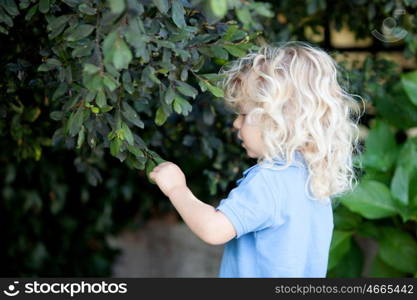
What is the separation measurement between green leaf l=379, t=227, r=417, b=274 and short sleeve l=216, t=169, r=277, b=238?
119 cm

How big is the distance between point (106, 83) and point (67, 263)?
8.02 feet

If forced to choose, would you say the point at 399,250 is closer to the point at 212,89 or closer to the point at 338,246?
the point at 338,246

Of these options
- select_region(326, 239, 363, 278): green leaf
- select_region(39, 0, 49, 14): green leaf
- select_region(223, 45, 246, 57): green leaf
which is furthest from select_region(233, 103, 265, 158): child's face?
select_region(326, 239, 363, 278): green leaf

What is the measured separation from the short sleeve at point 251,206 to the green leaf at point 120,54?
486 millimetres

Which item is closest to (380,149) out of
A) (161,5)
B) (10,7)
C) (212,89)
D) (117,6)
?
(212,89)

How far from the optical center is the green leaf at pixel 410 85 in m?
2.54

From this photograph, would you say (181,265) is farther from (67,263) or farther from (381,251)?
(381,251)

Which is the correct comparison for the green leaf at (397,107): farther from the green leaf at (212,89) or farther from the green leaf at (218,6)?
the green leaf at (218,6)

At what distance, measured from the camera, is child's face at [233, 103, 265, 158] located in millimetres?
1624

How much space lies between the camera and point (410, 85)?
255 cm

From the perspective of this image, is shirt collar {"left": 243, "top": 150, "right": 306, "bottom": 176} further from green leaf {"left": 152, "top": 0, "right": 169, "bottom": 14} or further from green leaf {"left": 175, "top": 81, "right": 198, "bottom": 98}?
green leaf {"left": 152, "top": 0, "right": 169, "bottom": 14}

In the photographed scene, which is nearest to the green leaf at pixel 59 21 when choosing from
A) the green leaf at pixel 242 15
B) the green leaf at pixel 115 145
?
the green leaf at pixel 115 145

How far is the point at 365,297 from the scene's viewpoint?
1.88m

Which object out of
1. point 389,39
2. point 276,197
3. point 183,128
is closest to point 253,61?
point 276,197
